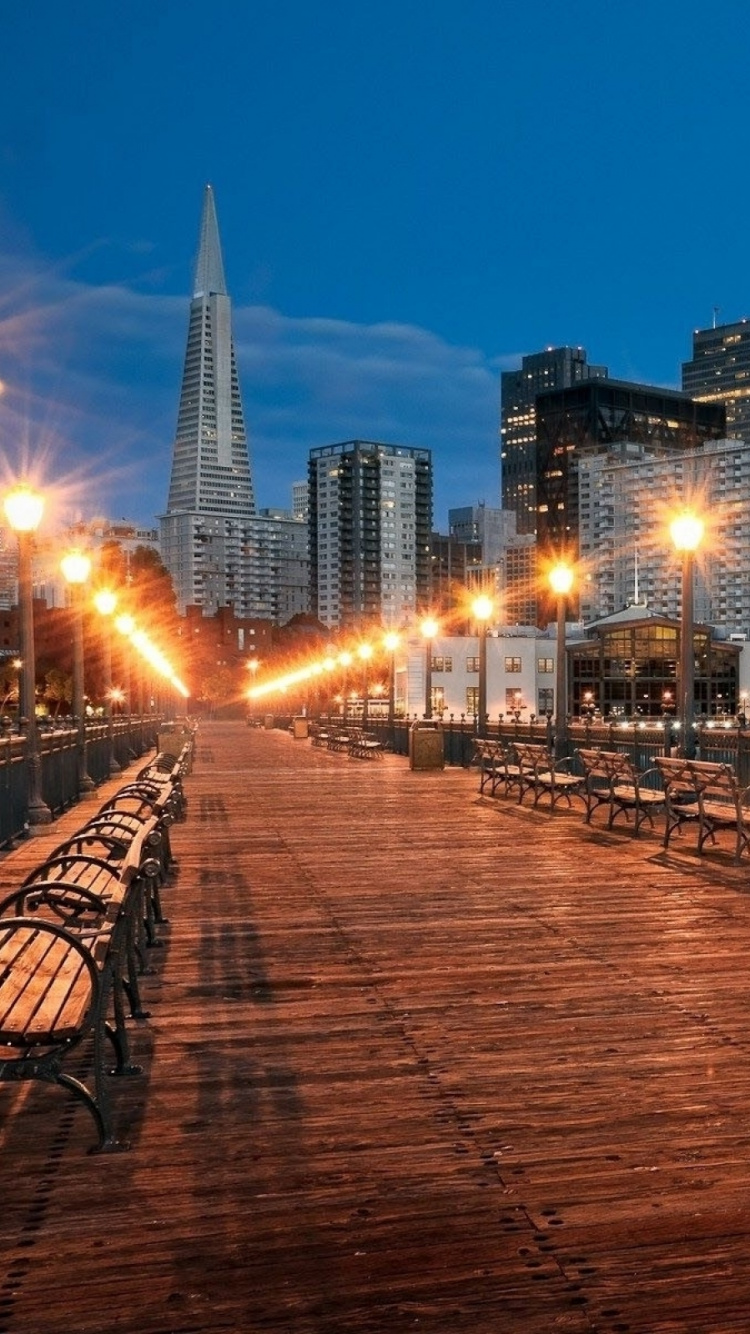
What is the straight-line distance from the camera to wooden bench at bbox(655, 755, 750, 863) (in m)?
12.9

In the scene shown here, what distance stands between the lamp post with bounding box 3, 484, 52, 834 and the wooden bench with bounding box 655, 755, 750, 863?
8.33 metres

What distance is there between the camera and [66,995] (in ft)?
17.7

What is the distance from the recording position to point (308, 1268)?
3.86 meters

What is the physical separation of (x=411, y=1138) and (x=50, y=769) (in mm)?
14734

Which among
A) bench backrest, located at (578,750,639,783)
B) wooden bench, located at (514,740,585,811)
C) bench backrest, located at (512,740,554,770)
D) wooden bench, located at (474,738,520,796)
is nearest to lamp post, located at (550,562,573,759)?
wooden bench, located at (514,740,585,811)

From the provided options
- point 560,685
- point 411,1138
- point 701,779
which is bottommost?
point 411,1138

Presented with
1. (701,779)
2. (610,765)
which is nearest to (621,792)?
(610,765)

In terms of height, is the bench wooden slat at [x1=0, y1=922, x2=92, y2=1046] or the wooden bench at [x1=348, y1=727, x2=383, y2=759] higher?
the bench wooden slat at [x1=0, y1=922, x2=92, y2=1046]

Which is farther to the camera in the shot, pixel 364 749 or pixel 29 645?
pixel 364 749

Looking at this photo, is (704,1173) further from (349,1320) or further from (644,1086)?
(349,1320)

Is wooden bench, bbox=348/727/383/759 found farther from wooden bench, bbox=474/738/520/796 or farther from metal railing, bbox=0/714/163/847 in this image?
wooden bench, bbox=474/738/520/796

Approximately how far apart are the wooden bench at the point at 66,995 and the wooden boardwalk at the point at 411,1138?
0.86ft

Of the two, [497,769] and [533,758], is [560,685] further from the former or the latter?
[533,758]

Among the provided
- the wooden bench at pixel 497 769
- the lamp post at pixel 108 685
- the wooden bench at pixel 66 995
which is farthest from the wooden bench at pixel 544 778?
the wooden bench at pixel 66 995
